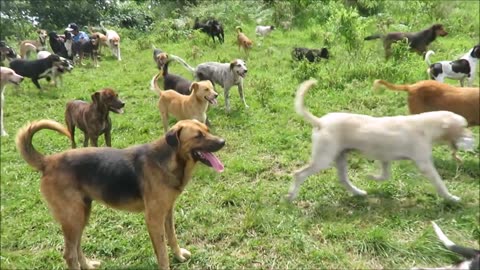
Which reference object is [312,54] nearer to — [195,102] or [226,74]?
[226,74]

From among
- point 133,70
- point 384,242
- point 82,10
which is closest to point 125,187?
point 384,242

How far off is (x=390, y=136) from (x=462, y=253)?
1.32 m

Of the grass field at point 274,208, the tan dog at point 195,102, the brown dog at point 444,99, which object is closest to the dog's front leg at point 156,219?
the grass field at point 274,208

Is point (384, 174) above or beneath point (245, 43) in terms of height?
above

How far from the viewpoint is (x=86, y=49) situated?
47.0 feet

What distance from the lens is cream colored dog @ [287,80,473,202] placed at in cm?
441

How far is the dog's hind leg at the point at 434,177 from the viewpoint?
451cm

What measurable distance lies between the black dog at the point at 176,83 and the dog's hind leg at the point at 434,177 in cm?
489

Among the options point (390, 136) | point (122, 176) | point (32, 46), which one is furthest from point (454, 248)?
point (32, 46)

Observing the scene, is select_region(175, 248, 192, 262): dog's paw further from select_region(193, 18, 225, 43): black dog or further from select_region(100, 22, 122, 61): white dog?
select_region(100, 22, 122, 61): white dog

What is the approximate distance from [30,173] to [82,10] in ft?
57.9

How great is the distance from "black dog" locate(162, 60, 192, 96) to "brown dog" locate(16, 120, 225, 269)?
4676mm

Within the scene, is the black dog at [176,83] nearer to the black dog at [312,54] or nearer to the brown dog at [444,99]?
the black dog at [312,54]

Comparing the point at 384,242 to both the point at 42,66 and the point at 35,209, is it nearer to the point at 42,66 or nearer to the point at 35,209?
the point at 35,209
